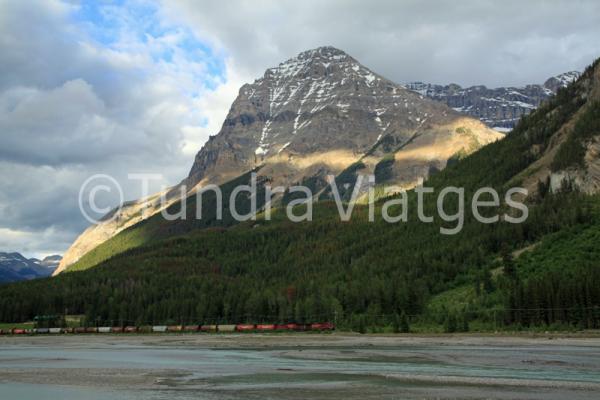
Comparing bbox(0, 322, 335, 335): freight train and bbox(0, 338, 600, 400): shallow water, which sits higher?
bbox(0, 322, 335, 335): freight train

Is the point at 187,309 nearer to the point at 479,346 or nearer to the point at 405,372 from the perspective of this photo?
the point at 479,346

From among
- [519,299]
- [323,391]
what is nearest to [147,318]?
[519,299]

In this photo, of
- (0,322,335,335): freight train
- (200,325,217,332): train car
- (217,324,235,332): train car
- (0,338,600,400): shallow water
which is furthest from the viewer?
(200,325,217,332): train car

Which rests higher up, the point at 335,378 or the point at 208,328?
the point at 208,328

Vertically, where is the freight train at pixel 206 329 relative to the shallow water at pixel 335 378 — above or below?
above

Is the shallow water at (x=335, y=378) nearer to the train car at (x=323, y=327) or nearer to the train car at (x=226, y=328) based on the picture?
the train car at (x=323, y=327)

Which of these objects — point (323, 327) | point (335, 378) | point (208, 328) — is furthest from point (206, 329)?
point (335, 378)

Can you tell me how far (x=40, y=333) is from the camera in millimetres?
163625

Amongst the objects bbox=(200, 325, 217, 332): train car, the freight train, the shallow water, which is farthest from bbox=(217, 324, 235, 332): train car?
the shallow water

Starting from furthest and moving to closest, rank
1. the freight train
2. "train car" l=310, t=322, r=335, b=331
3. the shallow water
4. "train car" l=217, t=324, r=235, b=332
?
"train car" l=217, t=324, r=235, b=332 → the freight train → "train car" l=310, t=322, r=335, b=331 → the shallow water

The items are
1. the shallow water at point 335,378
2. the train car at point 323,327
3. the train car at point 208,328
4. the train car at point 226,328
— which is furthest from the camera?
the train car at point 208,328

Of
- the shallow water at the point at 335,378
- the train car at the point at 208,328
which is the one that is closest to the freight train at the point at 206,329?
the train car at the point at 208,328

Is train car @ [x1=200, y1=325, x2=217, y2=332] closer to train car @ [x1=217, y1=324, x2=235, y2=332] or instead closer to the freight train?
the freight train

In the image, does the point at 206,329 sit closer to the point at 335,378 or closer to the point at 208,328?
the point at 208,328
